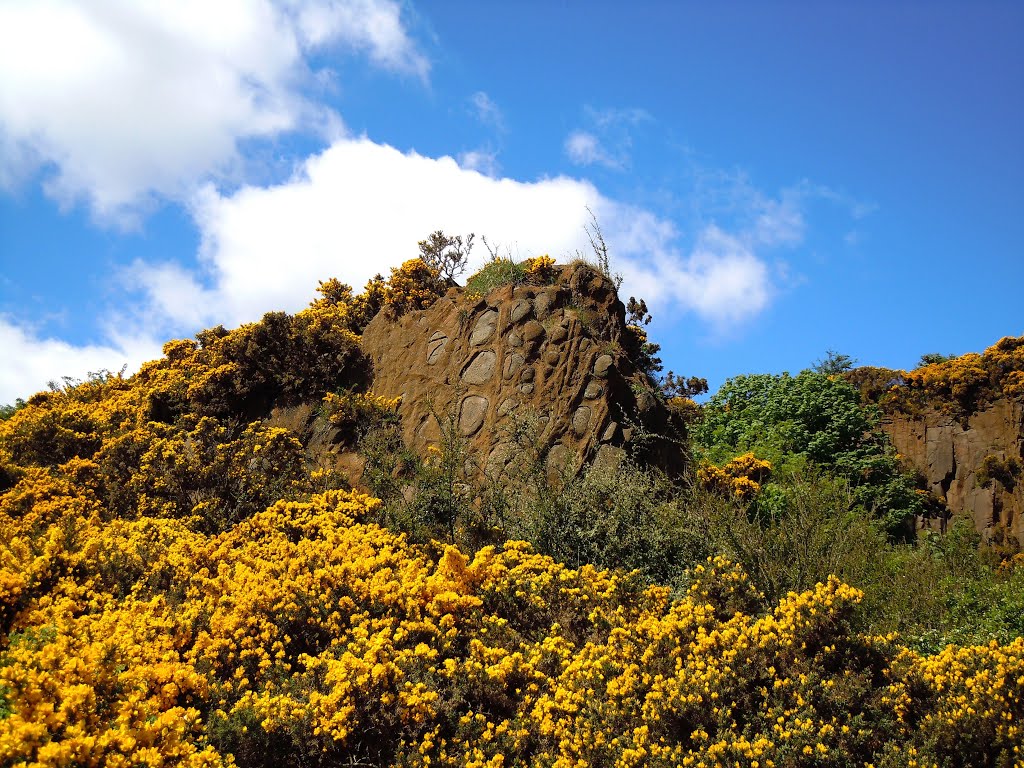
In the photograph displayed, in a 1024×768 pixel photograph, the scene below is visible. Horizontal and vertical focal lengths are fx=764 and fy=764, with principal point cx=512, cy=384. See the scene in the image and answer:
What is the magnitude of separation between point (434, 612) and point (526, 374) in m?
5.69

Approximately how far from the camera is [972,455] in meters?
21.5

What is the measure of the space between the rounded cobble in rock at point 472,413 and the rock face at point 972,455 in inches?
568

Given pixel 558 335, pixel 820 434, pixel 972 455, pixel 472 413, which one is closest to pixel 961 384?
pixel 972 455

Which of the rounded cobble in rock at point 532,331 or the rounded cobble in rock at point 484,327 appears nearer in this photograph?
the rounded cobble in rock at point 532,331

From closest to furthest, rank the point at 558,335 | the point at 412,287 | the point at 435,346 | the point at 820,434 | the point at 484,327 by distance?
the point at 558,335
the point at 484,327
the point at 435,346
the point at 412,287
the point at 820,434

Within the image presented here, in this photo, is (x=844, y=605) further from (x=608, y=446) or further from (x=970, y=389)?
(x=970, y=389)

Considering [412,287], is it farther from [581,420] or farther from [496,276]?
[581,420]

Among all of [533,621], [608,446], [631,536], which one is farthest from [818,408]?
[533,621]

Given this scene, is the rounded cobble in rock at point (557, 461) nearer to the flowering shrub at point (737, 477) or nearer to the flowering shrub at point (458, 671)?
the flowering shrub at point (737, 477)

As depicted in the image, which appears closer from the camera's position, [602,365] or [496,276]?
[602,365]

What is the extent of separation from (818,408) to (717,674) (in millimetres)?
16038

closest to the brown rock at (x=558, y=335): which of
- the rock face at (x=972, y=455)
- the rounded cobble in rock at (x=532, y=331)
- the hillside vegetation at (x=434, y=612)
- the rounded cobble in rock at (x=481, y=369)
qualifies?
the rounded cobble in rock at (x=532, y=331)

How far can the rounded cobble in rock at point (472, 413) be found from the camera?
12508 millimetres

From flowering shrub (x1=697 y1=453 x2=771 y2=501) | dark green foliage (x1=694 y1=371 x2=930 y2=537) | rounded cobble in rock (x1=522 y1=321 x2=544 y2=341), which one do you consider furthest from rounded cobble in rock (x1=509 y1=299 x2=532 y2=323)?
dark green foliage (x1=694 y1=371 x2=930 y2=537)
